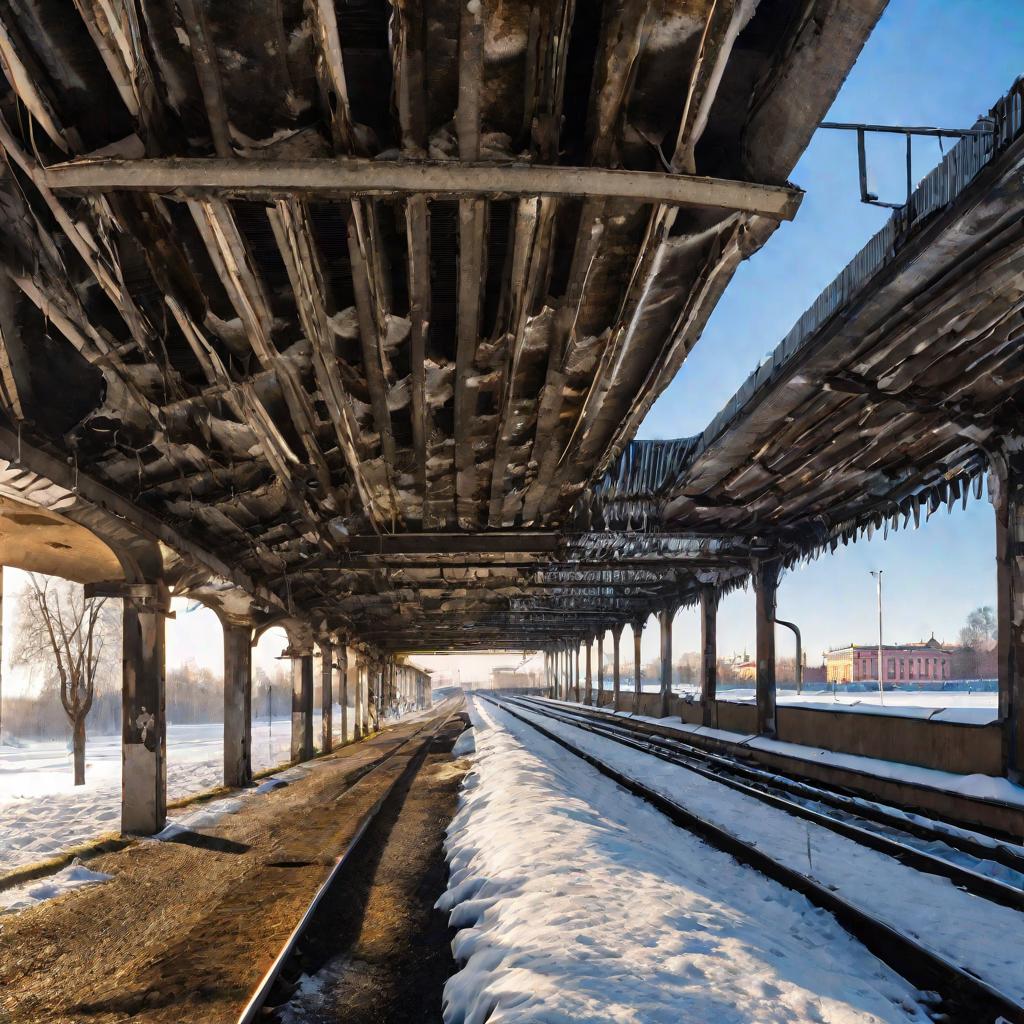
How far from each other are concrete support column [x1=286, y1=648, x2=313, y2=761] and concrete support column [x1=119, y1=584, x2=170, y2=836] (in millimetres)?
13499

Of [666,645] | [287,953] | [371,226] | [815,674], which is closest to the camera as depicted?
[371,226]

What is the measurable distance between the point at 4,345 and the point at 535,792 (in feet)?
26.0

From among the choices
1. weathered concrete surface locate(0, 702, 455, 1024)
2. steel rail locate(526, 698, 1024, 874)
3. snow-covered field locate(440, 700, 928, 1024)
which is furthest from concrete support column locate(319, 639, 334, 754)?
snow-covered field locate(440, 700, 928, 1024)

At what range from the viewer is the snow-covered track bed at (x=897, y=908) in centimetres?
484

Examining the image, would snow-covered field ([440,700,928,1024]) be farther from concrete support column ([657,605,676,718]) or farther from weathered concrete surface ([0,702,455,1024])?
concrete support column ([657,605,676,718])

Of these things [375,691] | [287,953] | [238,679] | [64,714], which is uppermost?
[238,679]

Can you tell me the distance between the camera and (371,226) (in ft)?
16.5

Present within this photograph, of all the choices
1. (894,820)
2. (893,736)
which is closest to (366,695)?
(893,736)

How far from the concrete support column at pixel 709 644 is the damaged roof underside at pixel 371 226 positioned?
653 inches

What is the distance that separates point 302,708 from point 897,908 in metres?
22.0

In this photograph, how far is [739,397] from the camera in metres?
10.3

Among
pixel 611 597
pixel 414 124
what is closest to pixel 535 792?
pixel 414 124

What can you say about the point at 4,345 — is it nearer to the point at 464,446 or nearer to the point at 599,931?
the point at 464,446

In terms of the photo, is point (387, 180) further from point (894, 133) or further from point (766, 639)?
point (766, 639)
